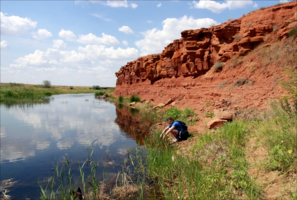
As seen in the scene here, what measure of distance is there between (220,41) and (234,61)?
2610 mm

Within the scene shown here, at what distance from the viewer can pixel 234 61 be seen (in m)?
14.0

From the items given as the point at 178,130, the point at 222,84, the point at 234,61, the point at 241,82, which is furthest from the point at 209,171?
the point at 234,61

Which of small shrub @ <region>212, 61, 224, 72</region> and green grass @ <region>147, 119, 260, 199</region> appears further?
small shrub @ <region>212, 61, 224, 72</region>

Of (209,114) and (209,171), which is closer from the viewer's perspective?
(209,171)

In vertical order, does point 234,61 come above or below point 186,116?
above

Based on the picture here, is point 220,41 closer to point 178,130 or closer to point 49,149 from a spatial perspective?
point 178,130

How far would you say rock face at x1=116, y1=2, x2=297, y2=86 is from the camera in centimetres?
1315

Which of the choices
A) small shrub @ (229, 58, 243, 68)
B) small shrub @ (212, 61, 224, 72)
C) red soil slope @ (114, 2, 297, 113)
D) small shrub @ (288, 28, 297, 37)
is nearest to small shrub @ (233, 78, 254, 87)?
red soil slope @ (114, 2, 297, 113)

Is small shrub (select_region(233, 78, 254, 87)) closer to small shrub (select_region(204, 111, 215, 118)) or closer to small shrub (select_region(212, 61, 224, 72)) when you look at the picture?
small shrub (select_region(204, 111, 215, 118))

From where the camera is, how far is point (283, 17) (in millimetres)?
13055

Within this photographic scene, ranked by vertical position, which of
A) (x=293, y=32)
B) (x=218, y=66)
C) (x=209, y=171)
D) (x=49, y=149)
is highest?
(x=293, y=32)

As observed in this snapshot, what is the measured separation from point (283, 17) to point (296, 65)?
16.5 feet

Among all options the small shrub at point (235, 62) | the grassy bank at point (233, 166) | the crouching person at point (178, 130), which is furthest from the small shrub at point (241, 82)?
the grassy bank at point (233, 166)

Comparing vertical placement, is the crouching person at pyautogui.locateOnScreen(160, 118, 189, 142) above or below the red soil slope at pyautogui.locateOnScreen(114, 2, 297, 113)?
below
